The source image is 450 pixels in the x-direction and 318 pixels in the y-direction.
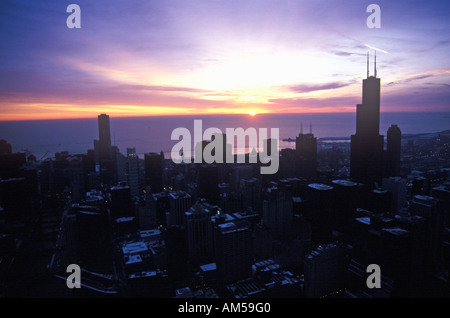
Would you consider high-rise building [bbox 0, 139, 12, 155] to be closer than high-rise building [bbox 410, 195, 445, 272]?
No

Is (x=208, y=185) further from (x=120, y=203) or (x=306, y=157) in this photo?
(x=306, y=157)

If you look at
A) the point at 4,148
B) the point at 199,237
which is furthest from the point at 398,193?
the point at 4,148

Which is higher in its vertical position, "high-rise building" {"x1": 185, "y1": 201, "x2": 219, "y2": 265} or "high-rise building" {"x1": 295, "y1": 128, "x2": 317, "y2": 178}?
"high-rise building" {"x1": 295, "y1": 128, "x2": 317, "y2": 178}

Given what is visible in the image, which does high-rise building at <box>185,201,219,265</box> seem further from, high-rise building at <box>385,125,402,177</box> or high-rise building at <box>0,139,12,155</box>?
high-rise building at <box>385,125,402,177</box>

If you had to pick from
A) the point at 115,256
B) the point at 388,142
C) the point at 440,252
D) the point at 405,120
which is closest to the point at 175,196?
the point at 115,256

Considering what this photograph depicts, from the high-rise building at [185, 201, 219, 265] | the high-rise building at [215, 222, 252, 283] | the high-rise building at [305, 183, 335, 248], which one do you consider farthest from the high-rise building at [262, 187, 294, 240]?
the high-rise building at [215, 222, 252, 283]

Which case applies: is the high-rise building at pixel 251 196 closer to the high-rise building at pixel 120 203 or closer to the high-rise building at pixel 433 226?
the high-rise building at pixel 120 203
